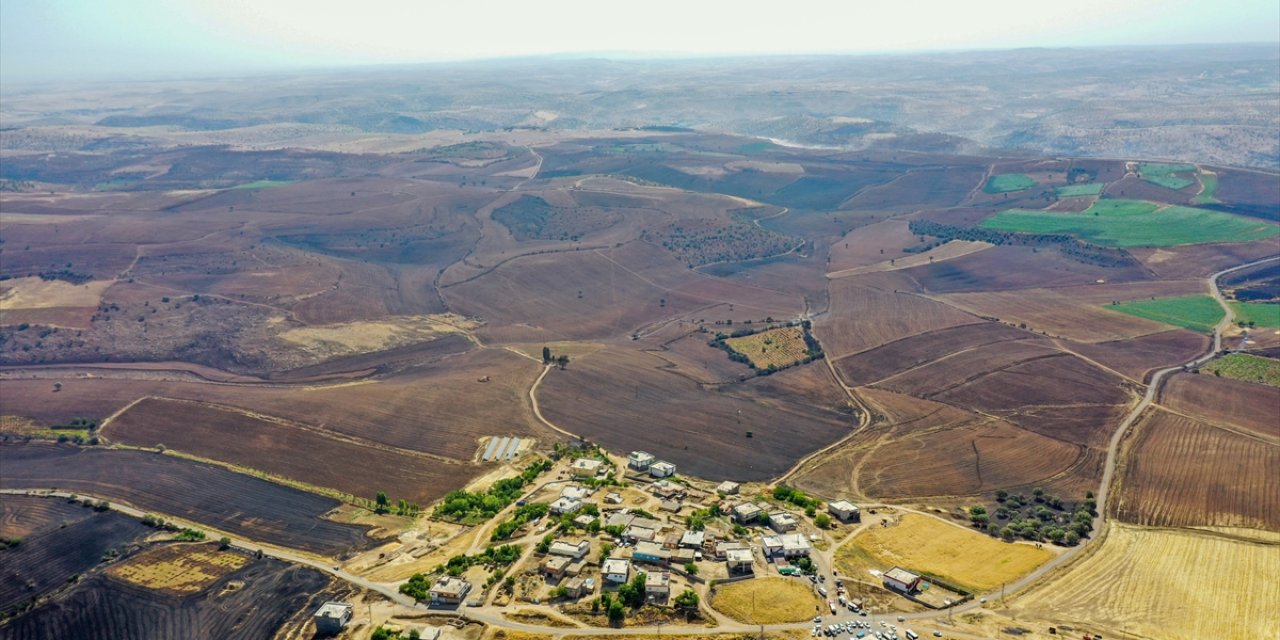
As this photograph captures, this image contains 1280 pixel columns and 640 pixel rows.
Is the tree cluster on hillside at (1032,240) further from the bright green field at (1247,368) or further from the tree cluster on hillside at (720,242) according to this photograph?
the bright green field at (1247,368)

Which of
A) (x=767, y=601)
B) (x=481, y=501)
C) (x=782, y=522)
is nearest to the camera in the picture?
(x=767, y=601)

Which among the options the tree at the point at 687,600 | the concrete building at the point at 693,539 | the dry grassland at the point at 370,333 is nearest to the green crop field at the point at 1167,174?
the dry grassland at the point at 370,333

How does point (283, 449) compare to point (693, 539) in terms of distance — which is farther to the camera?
point (283, 449)

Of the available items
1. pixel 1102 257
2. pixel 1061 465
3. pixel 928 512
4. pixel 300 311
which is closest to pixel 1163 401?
pixel 1061 465

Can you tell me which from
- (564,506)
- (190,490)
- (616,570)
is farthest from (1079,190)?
(190,490)

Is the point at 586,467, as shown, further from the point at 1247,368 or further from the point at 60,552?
the point at 1247,368

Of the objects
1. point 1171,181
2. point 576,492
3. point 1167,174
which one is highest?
point 1167,174

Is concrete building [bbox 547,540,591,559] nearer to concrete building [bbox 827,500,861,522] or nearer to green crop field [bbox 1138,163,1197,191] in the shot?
concrete building [bbox 827,500,861,522]
